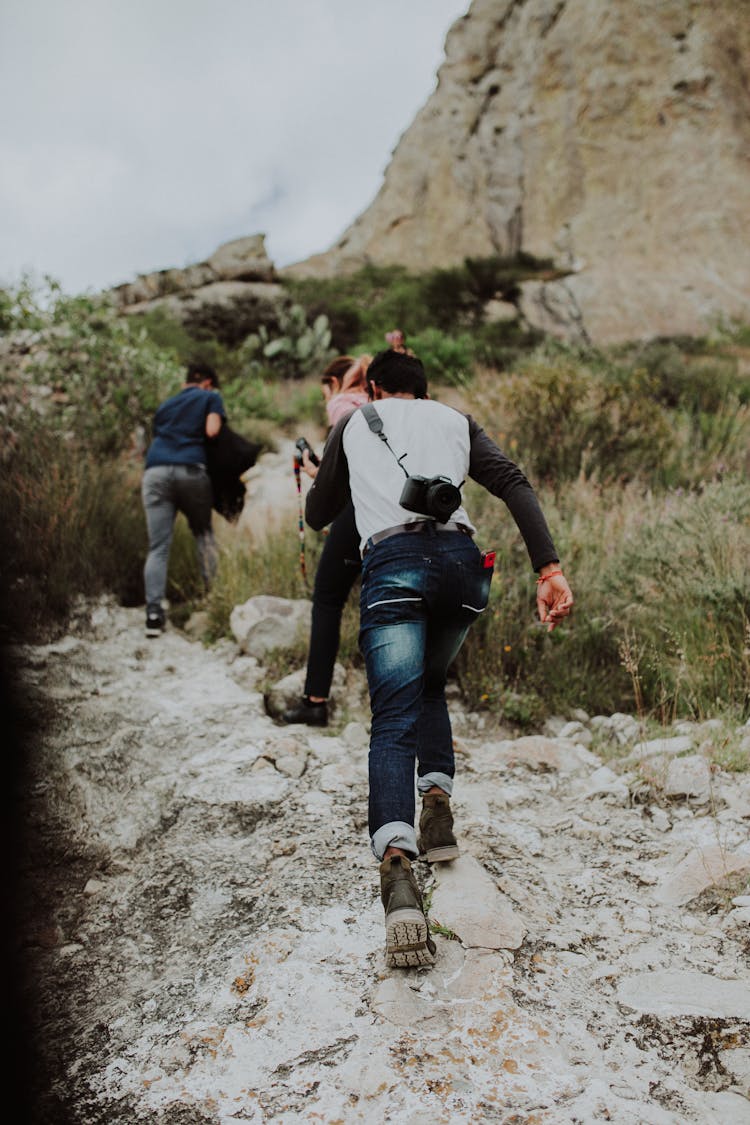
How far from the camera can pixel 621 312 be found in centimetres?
1544

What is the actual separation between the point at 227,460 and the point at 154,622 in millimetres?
1336

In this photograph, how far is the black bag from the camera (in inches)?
212

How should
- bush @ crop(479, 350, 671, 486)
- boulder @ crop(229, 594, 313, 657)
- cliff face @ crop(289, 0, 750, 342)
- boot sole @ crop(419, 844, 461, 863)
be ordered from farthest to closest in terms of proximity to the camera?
cliff face @ crop(289, 0, 750, 342)
bush @ crop(479, 350, 671, 486)
boulder @ crop(229, 594, 313, 657)
boot sole @ crop(419, 844, 461, 863)

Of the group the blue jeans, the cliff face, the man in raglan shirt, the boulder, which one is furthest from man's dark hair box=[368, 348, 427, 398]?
the cliff face

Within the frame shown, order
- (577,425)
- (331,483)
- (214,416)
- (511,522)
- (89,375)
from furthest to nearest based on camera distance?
1. (89,375)
2. (577,425)
3. (214,416)
4. (511,522)
5. (331,483)

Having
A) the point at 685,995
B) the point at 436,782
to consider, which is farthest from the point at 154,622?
the point at 685,995

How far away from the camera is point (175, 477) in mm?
5105

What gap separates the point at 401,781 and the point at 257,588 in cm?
319

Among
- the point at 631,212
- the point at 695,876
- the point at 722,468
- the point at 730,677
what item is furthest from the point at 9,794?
the point at 631,212

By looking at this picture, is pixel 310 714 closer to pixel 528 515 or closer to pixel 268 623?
pixel 268 623

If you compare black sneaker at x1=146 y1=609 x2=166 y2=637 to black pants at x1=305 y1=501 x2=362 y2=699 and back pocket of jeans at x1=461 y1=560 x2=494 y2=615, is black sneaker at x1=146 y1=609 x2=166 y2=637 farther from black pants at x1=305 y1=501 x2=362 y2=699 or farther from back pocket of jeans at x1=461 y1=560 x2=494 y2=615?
back pocket of jeans at x1=461 y1=560 x2=494 y2=615

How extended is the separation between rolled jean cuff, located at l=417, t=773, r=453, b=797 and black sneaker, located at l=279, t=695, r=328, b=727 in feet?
→ 4.23

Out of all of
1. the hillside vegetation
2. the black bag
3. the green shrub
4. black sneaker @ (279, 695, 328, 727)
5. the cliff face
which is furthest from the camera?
the cliff face

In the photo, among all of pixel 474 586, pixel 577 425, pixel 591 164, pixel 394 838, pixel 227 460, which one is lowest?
pixel 394 838
